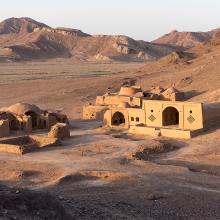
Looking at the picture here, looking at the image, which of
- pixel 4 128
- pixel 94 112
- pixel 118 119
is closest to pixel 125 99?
pixel 94 112

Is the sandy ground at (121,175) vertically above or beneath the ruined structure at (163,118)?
beneath

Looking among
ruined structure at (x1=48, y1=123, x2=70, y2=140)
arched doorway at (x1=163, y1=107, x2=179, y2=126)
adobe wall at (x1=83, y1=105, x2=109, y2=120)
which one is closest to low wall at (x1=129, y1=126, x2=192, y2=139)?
arched doorway at (x1=163, y1=107, x2=179, y2=126)

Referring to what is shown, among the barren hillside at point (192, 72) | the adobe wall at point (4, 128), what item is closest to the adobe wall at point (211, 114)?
the barren hillside at point (192, 72)

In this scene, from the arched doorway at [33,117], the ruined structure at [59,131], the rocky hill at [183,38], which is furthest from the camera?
the rocky hill at [183,38]

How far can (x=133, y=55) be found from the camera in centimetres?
12462

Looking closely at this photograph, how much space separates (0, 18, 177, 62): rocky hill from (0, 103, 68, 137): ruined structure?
85.4 metres

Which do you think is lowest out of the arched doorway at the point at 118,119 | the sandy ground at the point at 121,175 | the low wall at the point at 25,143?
the sandy ground at the point at 121,175

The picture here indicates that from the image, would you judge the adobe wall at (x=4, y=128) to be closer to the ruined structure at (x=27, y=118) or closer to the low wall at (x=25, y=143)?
the ruined structure at (x=27, y=118)

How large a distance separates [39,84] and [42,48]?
215 feet

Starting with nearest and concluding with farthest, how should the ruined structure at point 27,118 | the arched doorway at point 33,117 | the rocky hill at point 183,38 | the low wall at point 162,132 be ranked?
1. the low wall at point 162,132
2. the ruined structure at point 27,118
3. the arched doorway at point 33,117
4. the rocky hill at point 183,38

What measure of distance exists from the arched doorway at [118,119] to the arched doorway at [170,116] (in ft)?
10.2

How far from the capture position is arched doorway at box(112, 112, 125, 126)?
34491mm

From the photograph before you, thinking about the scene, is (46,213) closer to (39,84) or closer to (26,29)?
(39,84)

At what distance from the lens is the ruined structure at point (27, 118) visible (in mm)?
32875
